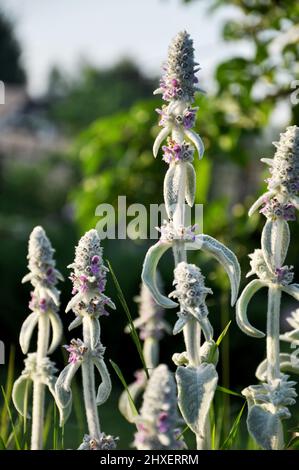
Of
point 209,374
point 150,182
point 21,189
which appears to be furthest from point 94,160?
point 21,189

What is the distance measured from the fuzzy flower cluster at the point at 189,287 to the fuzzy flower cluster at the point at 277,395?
0.69 ft

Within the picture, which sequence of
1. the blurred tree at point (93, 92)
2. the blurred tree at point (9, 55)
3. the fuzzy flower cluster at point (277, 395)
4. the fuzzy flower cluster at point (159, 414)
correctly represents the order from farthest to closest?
the blurred tree at point (9, 55) → the blurred tree at point (93, 92) → the fuzzy flower cluster at point (277, 395) → the fuzzy flower cluster at point (159, 414)

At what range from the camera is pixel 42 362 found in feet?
5.84

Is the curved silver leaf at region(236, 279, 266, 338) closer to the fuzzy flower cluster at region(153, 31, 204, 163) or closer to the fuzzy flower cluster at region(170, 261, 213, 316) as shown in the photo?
the fuzzy flower cluster at region(170, 261, 213, 316)

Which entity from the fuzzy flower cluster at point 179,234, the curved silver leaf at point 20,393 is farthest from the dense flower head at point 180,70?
the curved silver leaf at point 20,393

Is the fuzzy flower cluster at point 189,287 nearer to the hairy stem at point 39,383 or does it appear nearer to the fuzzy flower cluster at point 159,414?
the fuzzy flower cluster at point 159,414

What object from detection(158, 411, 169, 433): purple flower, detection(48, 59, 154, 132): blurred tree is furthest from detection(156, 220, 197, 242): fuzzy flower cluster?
detection(48, 59, 154, 132): blurred tree

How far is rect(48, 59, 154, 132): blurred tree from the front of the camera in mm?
35844

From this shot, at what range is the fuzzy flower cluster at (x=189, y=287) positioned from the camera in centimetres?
145

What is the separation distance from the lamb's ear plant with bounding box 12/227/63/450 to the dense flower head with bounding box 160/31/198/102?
0.42 metres

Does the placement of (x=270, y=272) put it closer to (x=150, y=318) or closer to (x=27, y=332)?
(x=27, y=332)

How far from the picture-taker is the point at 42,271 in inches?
67.7
